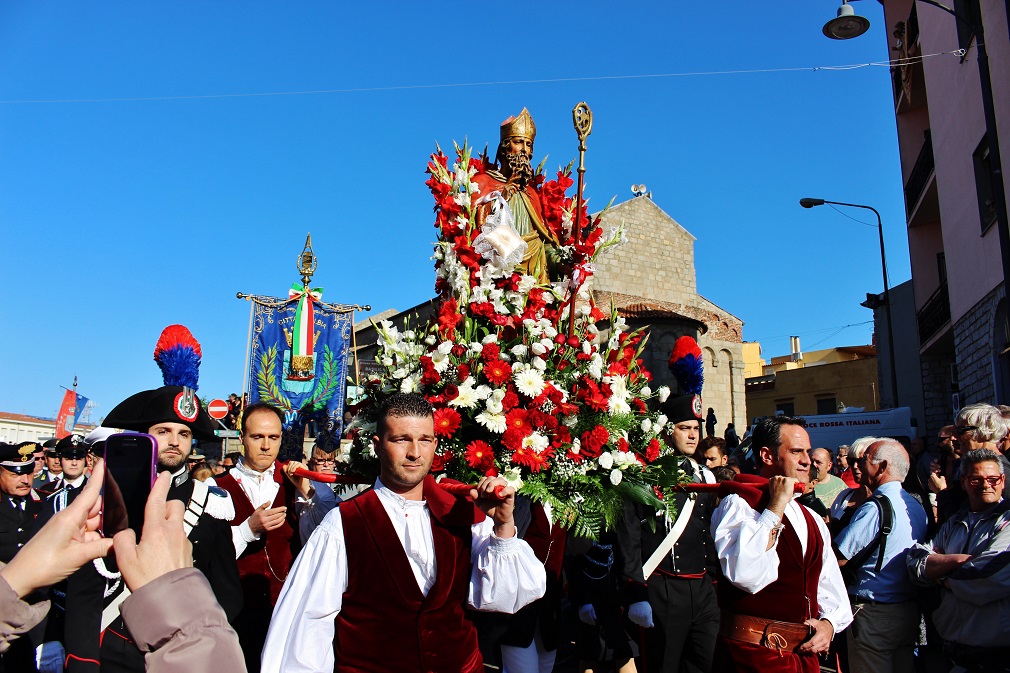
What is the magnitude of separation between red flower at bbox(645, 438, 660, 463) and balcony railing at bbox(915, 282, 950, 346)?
1544 cm

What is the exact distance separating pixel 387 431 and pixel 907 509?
13.0 ft

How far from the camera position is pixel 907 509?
5.29m

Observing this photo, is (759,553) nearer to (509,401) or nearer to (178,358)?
(509,401)

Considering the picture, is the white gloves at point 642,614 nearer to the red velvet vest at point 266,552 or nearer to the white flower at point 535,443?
the white flower at point 535,443

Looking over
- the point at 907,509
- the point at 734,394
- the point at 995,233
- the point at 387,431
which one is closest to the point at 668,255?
the point at 734,394

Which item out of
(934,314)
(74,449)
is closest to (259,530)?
(74,449)

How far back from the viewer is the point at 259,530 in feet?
13.4

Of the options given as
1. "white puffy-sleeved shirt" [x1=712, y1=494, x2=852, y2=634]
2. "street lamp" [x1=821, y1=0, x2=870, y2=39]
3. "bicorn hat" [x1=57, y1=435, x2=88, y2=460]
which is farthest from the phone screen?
"street lamp" [x1=821, y1=0, x2=870, y2=39]

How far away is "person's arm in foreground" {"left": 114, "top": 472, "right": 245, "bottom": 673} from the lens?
1531 mm

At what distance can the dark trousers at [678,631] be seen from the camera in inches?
185

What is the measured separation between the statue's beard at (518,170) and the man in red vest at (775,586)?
279 cm

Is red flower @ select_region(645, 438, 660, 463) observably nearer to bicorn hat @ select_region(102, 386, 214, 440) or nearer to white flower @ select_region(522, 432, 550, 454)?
white flower @ select_region(522, 432, 550, 454)

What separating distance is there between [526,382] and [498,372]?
0.57ft

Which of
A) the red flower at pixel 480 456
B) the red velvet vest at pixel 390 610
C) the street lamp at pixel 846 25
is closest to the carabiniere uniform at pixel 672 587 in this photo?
the red flower at pixel 480 456
